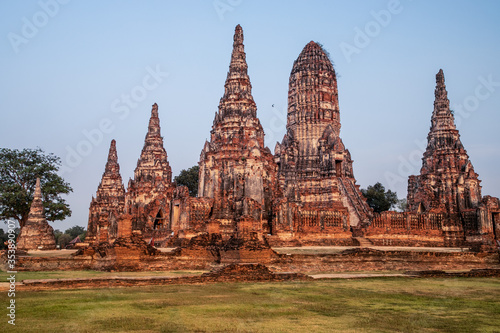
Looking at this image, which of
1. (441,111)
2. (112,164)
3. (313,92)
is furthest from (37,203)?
(441,111)

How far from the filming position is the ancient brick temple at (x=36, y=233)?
31.8 metres

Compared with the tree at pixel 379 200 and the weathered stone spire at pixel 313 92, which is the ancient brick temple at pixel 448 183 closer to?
the weathered stone spire at pixel 313 92

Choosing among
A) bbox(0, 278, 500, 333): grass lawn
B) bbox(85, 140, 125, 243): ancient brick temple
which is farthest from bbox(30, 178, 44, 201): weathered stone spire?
bbox(0, 278, 500, 333): grass lawn

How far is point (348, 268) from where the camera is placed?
21328 millimetres

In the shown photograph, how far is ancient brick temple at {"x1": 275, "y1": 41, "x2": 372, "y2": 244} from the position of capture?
128 feet

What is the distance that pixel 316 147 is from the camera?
42.0m

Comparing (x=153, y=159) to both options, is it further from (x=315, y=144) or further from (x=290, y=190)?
(x=290, y=190)

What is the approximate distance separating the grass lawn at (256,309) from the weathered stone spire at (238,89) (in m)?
22.6

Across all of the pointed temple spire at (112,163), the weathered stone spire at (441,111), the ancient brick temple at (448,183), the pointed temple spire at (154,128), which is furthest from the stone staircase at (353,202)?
the pointed temple spire at (112,163)

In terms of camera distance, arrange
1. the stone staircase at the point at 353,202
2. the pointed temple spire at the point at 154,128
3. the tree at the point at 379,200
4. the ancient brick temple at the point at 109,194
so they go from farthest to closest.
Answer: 1. the tree at the point at 379,200
2. the ancient brick temple at the point at 109,194
3. the pointed temple spire at the point at 154,128
4. the stone staircase at the point at 353,202

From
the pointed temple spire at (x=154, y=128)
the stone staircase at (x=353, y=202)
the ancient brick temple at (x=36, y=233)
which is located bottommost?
the ancient brick temple at (x=36, y=233)

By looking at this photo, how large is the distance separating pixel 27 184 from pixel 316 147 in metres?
22.8

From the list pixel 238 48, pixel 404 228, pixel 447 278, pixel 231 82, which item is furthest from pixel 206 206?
pixel 447 278

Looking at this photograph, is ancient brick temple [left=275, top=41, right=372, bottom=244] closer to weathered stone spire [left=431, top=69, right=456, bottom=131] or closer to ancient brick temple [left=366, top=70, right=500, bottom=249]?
ancient brick temple [left=366, top=70, right=500, bottom=249]
